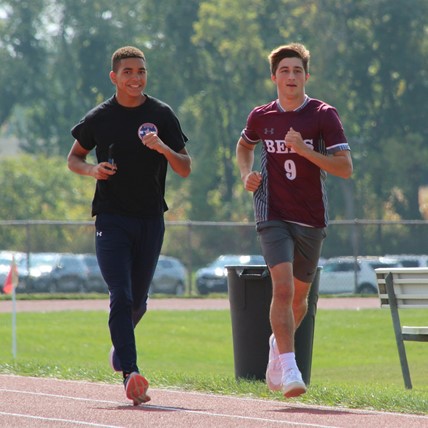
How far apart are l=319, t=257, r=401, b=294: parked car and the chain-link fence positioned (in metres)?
1.58

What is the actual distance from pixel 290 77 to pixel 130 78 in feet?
3.20

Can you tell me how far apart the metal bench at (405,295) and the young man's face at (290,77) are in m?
2.70

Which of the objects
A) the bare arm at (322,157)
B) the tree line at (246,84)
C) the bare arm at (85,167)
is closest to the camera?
the bare arm at (322,157)

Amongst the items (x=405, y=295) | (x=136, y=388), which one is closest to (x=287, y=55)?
(x=136, y=388)

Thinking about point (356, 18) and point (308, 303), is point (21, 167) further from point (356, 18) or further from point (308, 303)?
point (308, 303)

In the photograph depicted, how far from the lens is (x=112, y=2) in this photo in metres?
78.6

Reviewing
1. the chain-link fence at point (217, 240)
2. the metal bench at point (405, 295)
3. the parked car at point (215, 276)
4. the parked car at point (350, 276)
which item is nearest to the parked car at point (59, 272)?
the chain-link fence at point (217, 240)

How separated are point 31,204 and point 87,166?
52892 mm

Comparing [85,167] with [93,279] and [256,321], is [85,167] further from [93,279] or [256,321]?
[93,279]

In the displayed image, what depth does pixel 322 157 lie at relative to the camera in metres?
8.48

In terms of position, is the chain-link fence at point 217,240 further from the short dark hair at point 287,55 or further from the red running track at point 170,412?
the short dark hair at point 287,55

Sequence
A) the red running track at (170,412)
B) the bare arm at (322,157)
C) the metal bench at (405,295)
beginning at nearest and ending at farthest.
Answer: the red running track at (170,412), the bare arm at (322,157), the metal bench at (405,295)

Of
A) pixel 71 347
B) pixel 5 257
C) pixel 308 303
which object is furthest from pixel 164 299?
pixel 308 303

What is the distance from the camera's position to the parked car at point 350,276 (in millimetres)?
35469
